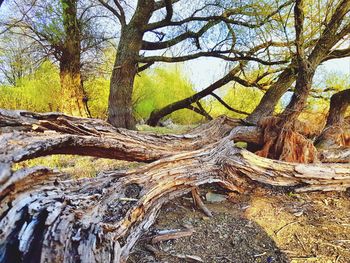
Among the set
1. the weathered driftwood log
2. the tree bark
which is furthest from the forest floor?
the tree bark

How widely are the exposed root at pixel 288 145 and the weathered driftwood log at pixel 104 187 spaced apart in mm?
183

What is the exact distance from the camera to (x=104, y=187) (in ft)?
6.66

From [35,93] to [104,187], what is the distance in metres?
5.34

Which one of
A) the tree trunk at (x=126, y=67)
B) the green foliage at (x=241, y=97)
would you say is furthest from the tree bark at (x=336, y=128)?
the tree trunk at (x=126, y=67)

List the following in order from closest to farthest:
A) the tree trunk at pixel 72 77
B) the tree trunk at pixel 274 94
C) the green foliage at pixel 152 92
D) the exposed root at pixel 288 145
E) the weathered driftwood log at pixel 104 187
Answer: the weathered driftwood log at pixel 104 187 → the exposed root at pixel 288 145 → the tree trunk at pixel 274 94 → the tree trunk at pixel 72 77 → the green foliage at pixel 152 92

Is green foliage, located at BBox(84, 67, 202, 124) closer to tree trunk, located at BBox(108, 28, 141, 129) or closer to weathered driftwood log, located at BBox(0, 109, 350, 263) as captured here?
tree trunk, located at BBox(108, 28, 141, 129)

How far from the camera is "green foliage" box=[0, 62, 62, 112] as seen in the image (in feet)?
20.9

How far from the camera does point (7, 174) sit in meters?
1.36

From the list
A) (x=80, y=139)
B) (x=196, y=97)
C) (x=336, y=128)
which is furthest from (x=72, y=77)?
(x=336, y=128)

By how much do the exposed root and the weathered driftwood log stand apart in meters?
0.18

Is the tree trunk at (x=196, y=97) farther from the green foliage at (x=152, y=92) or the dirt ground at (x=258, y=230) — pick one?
the dirt ground at (x=258, y=230)

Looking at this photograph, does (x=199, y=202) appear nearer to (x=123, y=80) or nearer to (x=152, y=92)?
(x=123, y=80)

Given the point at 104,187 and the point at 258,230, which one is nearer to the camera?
the point at 104,187

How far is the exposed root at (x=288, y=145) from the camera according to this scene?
315 cm
